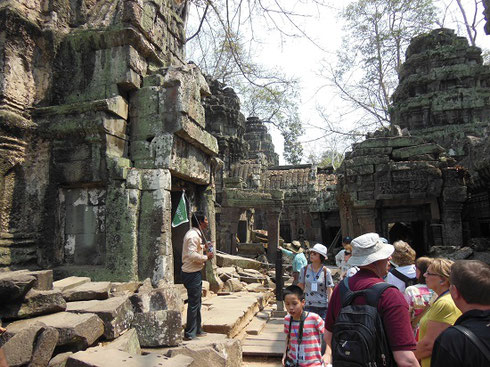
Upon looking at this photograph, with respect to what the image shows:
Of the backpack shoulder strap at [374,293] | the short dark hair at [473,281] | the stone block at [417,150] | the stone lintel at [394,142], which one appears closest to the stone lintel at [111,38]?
the backpack shoulder strap at [374,293]

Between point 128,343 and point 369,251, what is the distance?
7.57 ft

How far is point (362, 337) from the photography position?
1.90 m

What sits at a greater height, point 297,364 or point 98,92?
point 98,92

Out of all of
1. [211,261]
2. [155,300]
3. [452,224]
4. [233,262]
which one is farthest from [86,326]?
[452,224]

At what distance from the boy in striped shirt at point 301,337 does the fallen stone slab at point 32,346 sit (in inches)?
72.1

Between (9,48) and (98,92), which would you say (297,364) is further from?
(9,48)

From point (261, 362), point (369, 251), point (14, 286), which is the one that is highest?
point (369, 251)

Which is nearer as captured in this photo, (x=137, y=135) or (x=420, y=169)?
(x=137, y=135)

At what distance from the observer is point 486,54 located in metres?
26.7

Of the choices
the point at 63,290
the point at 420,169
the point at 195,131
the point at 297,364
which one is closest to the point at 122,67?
the point at 195,131

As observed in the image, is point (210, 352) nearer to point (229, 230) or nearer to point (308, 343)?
point (308, 343)

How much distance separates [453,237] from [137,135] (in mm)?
9166

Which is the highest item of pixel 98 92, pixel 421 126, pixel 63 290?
pixel 421 126

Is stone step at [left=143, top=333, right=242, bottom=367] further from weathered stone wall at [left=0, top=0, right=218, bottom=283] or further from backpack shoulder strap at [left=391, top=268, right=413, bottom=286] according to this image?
backpack shoulder strap at [left=391, top=268, right=413, bottom=286]
